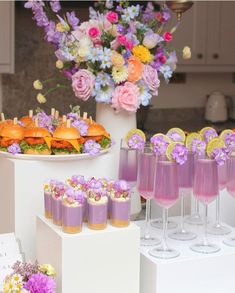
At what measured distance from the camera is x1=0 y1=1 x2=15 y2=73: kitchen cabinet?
11.2 ft

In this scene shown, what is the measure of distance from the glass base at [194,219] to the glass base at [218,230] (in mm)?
55

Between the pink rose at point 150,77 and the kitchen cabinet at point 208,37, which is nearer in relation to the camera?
the pink rose at point 150,77

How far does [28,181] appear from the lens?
66.0 inches

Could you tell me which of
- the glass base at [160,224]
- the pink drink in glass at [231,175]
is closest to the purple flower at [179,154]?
the pink drink in glass at [231,175]

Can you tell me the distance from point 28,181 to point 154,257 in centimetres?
49

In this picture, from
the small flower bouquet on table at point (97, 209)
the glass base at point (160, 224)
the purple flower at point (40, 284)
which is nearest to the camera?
the purple flower at point (40, 284)

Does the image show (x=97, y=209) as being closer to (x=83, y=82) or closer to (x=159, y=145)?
(x=159, y=145)

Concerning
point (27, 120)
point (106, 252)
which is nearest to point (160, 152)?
point (106, 252)

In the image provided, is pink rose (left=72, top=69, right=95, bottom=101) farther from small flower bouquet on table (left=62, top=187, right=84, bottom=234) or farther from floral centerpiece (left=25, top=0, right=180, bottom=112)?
small flower bouquet on table (left=62, top=187, right=84, bottom=234)

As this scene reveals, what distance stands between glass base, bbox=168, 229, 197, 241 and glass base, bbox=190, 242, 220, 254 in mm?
57

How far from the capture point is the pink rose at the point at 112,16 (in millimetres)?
1761

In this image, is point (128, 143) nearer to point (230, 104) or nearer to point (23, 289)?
point (23, 289)

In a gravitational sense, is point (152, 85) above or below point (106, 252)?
above

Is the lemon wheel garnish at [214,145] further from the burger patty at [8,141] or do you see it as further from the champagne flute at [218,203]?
the burger patty at [8,141]
